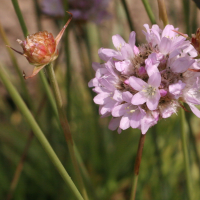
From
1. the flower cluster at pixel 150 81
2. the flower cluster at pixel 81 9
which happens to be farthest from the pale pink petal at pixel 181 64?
the flower cluster at pixel 81 9

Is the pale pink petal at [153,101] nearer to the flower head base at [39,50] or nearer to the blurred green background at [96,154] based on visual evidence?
the flower head base at [39,50]

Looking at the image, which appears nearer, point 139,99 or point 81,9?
point 139,99

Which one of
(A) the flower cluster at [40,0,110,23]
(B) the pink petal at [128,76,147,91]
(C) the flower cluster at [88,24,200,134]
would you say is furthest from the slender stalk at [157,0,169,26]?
(A) the flower cluster at [40,0,110,23]

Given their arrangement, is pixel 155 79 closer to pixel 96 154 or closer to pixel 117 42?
pixel 117 42

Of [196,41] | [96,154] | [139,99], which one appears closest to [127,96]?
[139,99]

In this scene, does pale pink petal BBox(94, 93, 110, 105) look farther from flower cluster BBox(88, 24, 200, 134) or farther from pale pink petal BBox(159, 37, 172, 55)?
pale pink petal BBox(159, 37, 172, 55)

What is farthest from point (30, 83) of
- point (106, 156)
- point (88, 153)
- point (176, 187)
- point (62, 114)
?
point (62, 114)
